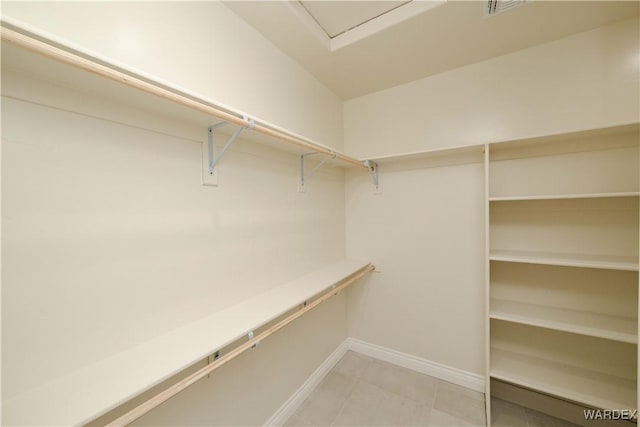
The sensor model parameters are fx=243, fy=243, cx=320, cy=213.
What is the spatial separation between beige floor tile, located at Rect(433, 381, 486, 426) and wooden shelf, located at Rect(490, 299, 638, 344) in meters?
0.72

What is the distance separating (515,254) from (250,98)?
2017 millimetres

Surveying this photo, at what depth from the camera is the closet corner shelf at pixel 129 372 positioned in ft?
2.09

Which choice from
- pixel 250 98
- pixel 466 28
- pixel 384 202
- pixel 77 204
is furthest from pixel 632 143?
pixel 77 204

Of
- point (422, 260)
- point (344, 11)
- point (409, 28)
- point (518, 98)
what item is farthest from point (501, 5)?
point (422, 260)

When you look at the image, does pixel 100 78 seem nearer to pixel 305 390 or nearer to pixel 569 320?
pixel 305 390

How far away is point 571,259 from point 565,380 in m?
0.77

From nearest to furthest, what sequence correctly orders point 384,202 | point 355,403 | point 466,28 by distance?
point 466,28 < point 355,403 < point 384,202

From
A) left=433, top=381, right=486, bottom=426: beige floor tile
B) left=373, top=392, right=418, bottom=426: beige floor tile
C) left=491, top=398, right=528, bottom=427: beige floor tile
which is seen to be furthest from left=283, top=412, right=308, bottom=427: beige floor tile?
left=491, top=398, right=528, bottom=427: beige floor tile

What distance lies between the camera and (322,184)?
2.07 metres

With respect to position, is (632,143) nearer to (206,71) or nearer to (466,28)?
(466,28)

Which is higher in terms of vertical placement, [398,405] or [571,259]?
[571,259]

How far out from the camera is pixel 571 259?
1479mm

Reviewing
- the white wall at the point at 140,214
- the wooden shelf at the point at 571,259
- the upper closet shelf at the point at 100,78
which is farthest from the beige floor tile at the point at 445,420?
the upper closet shelf at the point at 100,78

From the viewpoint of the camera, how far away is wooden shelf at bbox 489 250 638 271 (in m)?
1.31
